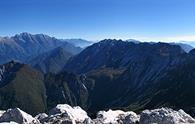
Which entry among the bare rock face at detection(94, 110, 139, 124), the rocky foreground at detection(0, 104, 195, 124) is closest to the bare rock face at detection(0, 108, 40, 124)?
the rocky foreground at detection(0, 104, 195, 124)

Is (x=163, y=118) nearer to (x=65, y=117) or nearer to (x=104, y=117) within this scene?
(x=104, y=117)

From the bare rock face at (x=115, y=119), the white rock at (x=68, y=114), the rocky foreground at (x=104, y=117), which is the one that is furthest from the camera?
the white rock at (x=68, y=114)

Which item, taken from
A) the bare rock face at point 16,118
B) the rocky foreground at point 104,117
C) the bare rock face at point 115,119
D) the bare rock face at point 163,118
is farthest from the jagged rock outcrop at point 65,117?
the bare rock face at point 163,118

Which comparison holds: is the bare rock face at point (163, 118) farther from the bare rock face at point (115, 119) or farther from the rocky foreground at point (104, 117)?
the bare rock face at point (115, 119)

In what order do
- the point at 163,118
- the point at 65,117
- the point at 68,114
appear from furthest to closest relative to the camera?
the point at 68,114, the point at 65,117, the point at 163,118

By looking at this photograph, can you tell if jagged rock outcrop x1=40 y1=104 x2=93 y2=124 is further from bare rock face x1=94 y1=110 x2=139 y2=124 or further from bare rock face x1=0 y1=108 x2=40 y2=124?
bare rock face x1=0 y1=108 x2=40 y2=124

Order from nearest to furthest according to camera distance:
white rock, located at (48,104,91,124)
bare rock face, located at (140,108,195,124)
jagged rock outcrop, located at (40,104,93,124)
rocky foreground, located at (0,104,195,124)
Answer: bare rock face, located at (140,108,195,124)
rocky foreground, located at (0,104,195,124)
jagged rock outcrop, located at (40,104,93,124)
white rock, located at (48,104,91,124)

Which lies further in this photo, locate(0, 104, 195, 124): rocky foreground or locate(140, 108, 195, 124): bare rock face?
locate(0, 104, 195, 124): rocky foreground

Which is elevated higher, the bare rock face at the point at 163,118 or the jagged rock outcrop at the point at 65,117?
the bare rock face at the point at 163,118

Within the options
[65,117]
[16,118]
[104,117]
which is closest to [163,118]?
[104,117]

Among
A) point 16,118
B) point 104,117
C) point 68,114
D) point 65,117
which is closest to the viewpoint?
point 16,118

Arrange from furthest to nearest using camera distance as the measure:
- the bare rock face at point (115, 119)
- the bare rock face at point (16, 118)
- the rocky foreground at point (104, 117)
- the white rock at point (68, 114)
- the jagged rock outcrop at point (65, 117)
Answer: the white rock at point (68, 114)
the bare rock face at point (16, 118)
the jagged rock outcrop at point (65, 117)
the bare rock face at point (115, 119)
the rocky foreground at point (104, 117)

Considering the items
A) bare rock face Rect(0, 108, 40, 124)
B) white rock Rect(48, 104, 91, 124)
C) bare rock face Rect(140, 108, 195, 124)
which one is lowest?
white rock Rect(48, 104, 91, 124)
